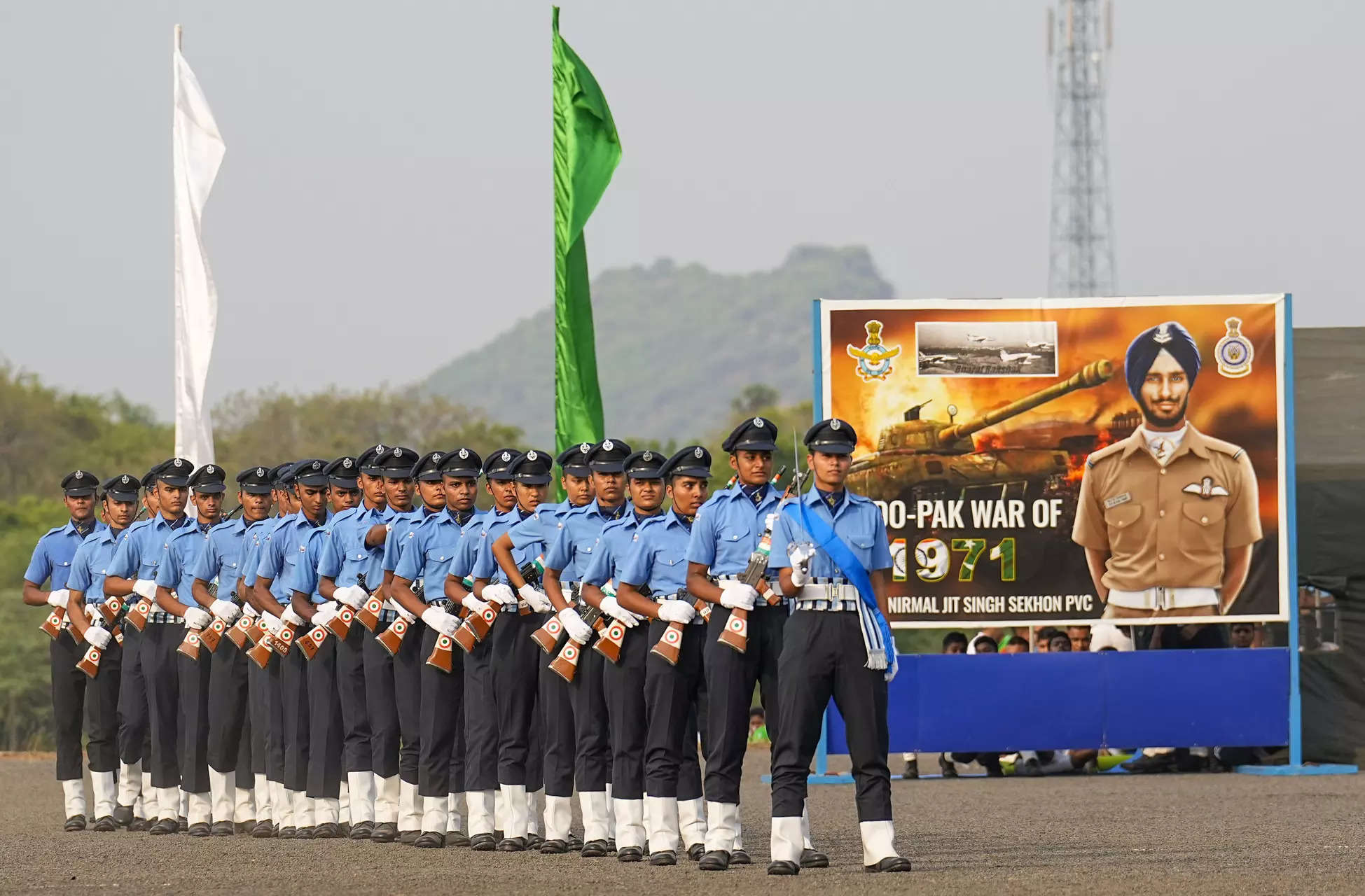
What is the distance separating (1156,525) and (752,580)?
790cm

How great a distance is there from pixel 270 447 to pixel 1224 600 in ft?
200

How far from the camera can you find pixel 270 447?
75.7m

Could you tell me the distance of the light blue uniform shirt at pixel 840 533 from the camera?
1038 cm

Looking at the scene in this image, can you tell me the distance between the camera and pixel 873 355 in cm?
1752

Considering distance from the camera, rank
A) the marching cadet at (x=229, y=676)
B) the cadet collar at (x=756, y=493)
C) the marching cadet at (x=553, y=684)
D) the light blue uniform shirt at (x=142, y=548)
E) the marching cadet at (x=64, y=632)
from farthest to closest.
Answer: the marching cadet at (x=64, y=632), the light blue uniform shirt at (x=142, y=548), the marching cadet at (x=229, y=676), the marching cadet at (x=553, y=684), the cadet collar at (x=756, y=493)

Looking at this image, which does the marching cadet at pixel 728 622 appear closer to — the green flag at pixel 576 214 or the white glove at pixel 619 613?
the white glove at pixel 619 613

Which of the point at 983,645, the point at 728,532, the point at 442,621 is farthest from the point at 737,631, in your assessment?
the point at 983,645

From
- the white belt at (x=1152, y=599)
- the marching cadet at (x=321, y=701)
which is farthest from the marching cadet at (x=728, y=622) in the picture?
the white belt at (x=1152, y=599)

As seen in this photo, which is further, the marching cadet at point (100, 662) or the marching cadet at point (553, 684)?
the marching cadet at point (100, 662)

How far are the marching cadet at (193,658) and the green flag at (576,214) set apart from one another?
2.54m

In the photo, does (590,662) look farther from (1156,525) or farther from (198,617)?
(1156,525)

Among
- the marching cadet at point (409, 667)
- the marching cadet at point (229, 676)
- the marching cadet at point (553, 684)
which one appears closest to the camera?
the marching cadet at point (553, 684)

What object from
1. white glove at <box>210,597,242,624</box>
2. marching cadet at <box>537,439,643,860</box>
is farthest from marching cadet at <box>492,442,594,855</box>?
white glove at <box>210,597,242,624</box>

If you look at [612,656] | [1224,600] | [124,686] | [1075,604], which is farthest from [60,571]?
[1224,600]
